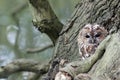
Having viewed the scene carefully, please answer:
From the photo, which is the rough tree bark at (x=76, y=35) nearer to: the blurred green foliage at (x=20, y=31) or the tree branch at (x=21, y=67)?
the tree branch at (x=21, y=67)

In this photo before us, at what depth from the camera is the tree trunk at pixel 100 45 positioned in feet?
3.51

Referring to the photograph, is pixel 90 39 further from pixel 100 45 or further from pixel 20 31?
pixel 20 31

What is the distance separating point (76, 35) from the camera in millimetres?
1545

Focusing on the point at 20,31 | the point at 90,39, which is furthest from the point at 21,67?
the point at 20,31

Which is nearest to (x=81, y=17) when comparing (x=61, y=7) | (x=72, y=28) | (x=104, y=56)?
(x=72, y=28)

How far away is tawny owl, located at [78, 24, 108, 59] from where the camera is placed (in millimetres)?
1262

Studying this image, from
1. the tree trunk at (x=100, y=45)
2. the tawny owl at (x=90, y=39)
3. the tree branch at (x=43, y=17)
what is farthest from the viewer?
the tree branch at (x=43, y=17)

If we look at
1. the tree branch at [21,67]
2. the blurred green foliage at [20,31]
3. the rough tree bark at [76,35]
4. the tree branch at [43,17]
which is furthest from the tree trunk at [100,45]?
the blurred green foliage at [20,31]

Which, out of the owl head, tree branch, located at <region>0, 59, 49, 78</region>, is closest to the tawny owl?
the owl head

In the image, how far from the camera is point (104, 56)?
3.70ft

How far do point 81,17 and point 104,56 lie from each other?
48 cm

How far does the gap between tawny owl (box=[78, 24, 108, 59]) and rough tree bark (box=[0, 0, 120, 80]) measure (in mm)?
43

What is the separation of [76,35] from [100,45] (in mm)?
380

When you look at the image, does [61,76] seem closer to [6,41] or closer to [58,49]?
[58,49]
